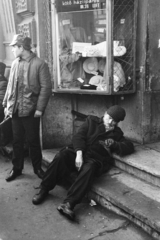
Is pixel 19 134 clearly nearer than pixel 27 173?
Yes

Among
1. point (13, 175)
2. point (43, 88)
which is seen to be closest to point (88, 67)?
point (43, 88)

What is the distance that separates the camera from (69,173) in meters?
3.74

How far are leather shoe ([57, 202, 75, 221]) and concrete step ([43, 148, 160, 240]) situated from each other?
1.40ft

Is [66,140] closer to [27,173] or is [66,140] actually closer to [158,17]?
[27,173]

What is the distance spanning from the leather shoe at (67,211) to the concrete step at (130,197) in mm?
426

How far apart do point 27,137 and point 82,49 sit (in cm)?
150

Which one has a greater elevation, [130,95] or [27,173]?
[130,95]

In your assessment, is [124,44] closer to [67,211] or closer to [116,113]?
[116,113]

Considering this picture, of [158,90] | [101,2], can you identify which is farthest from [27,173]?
[101,2]

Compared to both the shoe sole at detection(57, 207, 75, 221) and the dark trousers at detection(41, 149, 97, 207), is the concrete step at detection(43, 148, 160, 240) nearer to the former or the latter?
the dark trousers at detection(41, 149, 97, 207)

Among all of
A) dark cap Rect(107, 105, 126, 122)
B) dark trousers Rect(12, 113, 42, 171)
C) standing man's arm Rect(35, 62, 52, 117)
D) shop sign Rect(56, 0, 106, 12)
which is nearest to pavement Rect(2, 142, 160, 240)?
dark cap Rect(107, 105, 126, 122)

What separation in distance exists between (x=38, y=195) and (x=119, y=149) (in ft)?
3.54

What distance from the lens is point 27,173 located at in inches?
178

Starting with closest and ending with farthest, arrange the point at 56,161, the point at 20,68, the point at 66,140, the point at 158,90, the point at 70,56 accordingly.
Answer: the point at 56,161 → the point at 20,68 → the point at 158,90 → the point at 70,56 → the point at 66,140
